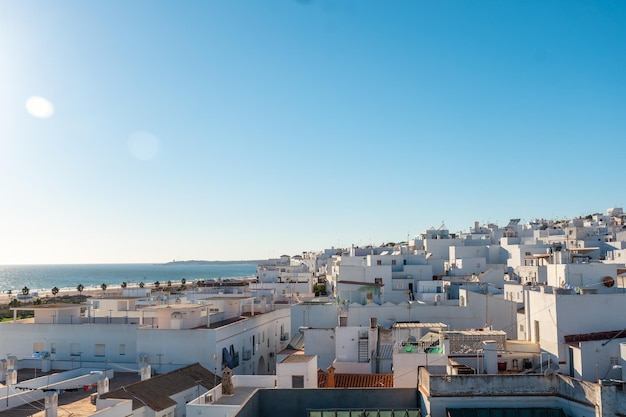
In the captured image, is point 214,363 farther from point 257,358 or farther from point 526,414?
point 526,414

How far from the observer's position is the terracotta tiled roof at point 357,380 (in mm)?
22734

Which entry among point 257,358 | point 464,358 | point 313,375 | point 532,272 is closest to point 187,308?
point 257,358

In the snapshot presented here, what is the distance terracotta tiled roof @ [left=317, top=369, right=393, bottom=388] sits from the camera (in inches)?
895

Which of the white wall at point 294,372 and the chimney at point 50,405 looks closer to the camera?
the chimney at point 50,405

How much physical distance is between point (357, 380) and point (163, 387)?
8189 mm

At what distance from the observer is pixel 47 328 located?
111ft

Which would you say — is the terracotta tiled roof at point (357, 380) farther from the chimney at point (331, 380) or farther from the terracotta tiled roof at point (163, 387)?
the terracotta tiled roof at point (163, 387)

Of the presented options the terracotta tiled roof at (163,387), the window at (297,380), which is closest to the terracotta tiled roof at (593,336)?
the window at (297,380)

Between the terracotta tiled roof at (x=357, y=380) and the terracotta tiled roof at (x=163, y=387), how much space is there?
534cm

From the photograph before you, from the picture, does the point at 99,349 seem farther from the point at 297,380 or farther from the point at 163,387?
the point at 297,380

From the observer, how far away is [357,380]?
2338 cm

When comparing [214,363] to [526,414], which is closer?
[526,414]

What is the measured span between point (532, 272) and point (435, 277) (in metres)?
13.1

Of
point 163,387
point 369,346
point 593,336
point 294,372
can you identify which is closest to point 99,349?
point 163,387
